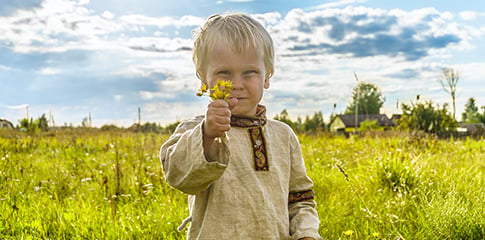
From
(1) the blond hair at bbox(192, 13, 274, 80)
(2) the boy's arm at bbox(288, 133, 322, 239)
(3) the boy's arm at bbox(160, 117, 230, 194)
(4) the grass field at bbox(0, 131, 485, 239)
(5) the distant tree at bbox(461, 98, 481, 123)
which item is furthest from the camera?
(5) the distant tree at bbox(461, 98, 481, 123)

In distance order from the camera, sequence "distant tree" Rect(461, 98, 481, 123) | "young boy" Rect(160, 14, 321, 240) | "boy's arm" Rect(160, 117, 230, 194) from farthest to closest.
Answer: "distant tree" Rect(461, 98, 481, 123), "young boy" Rect(160, 14, 321, 240), "boy's arm" Rect(160, 117, 230, 194)

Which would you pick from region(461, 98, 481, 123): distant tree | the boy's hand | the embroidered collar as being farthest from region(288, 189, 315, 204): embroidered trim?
region(461, 98, 481, 123): distant tree

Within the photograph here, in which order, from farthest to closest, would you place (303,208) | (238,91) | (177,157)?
(303,208) < (238,91) < (177,157)

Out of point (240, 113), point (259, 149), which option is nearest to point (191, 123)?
point (240, 113)

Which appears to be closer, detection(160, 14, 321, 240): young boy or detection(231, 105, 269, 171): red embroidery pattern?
detection(160, 14, 321, 240): young boy

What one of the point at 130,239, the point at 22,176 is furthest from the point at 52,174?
the point at 130,239

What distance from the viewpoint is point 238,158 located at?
196 centimetres

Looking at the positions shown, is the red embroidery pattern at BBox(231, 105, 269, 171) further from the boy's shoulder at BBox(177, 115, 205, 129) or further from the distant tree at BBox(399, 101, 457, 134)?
the distant tree at BBox(399, 101, 457, 134)

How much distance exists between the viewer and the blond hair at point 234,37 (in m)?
1.87

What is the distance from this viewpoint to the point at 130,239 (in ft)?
11.2

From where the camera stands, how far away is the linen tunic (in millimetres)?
1740

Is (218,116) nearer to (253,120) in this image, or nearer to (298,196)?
(253,120)

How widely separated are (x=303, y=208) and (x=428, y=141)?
26.3 feet

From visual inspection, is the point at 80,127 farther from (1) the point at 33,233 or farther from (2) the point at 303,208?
(2) the point at 303,208
